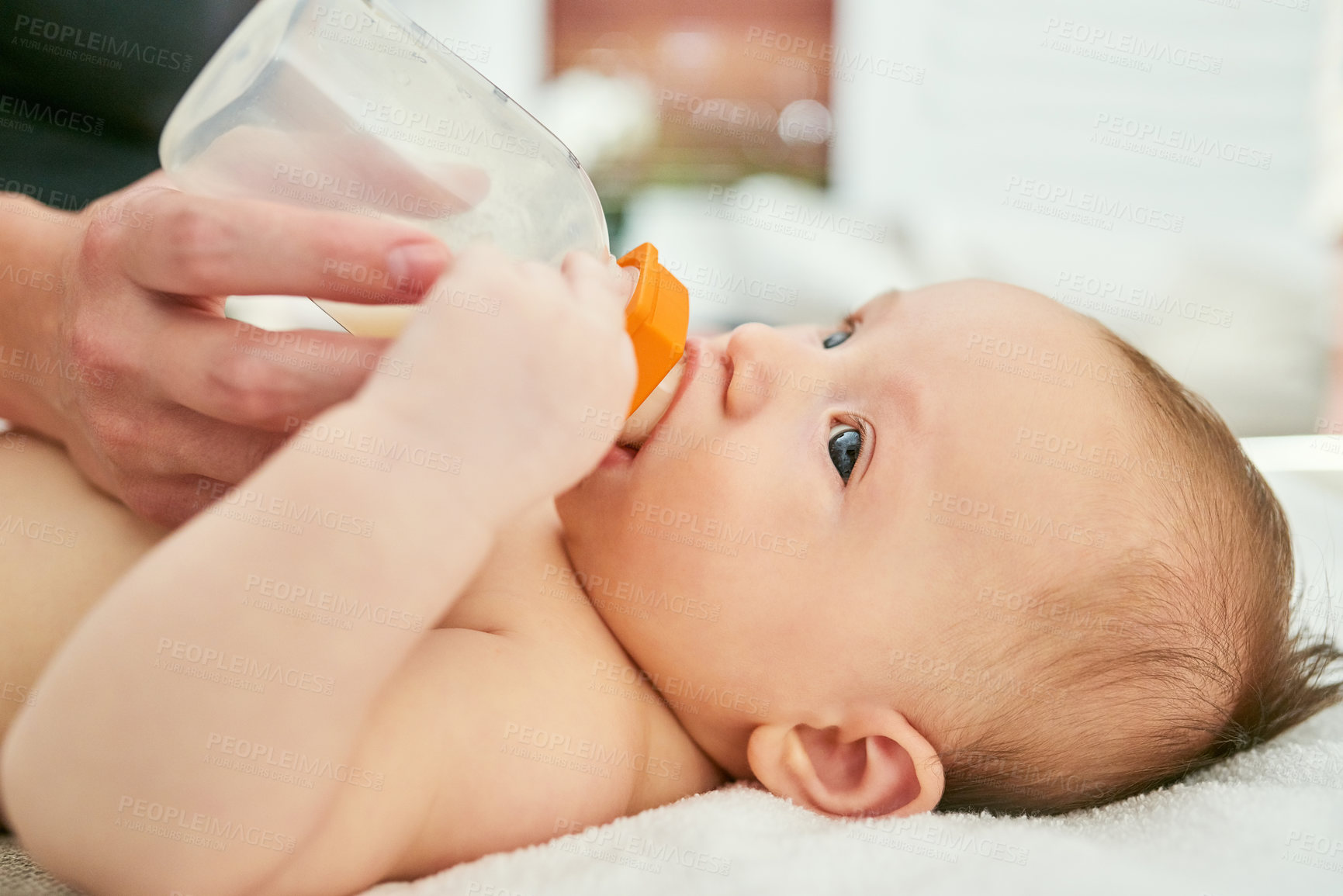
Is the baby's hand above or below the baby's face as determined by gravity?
above

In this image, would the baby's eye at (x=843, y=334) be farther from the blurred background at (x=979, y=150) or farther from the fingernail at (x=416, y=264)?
the blurred background at (x=979, y=150)

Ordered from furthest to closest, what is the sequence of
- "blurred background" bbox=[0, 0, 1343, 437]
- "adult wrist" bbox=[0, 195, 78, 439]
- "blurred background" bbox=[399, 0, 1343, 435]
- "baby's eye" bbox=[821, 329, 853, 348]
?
"blurred background" bbox=[399, 0, 1343, 435]
"blurred background" bbox=[0, 0, 1343, 437]
"baby's eye" bbox=[821, 329, 853, 348]
"adult wrist" bbox=[0, 195, 78, 439]

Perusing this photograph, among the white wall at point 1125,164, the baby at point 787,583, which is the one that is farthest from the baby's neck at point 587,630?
the white wall at point 1125,164

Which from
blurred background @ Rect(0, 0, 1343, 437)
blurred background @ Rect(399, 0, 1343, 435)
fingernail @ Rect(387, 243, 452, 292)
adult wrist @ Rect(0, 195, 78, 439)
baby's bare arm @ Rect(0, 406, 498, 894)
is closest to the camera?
baby's bare arm @ Rect(0, 406, 498, 894)

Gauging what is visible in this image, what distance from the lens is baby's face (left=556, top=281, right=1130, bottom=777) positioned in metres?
0.93

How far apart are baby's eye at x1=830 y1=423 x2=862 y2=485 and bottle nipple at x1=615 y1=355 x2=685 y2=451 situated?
0.57 ft

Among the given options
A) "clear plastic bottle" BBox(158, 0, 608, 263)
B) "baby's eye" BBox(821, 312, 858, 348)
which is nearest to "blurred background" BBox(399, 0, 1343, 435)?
"baby's eye" BBox(821, 312, 858, 348)

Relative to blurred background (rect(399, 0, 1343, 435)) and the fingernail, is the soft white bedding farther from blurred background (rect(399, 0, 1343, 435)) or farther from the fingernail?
blurred background (rect(399, 0, 1343, 435))

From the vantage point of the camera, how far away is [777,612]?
37.8 inches

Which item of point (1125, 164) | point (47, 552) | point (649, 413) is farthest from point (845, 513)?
point (1125, 164)

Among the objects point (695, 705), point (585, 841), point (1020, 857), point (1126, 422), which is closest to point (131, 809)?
point (585, 841)

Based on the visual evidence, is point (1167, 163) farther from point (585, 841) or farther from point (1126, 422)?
point (585, 841)

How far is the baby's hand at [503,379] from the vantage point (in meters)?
0.65

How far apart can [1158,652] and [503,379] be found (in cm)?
70
